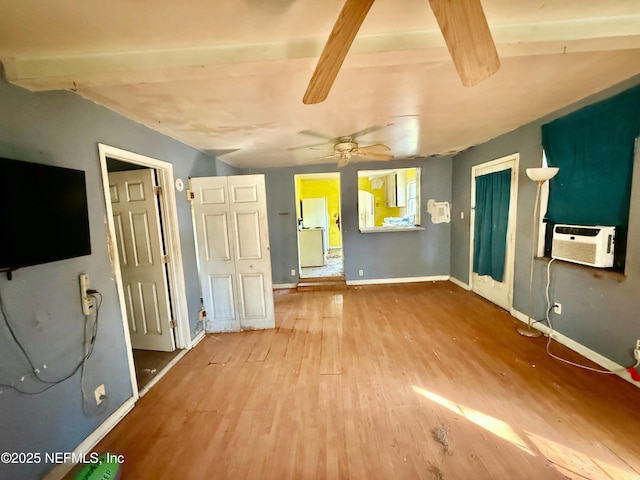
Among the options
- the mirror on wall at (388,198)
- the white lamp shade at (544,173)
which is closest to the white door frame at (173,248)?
the white lamp shade at (544,173)

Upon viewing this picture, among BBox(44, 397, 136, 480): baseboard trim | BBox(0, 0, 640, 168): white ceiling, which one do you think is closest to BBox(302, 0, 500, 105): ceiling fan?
BBox(0, 0, 640, 168): white ceiling

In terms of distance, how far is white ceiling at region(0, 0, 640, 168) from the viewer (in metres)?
1.10

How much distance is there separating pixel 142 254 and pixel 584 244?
13.6ft

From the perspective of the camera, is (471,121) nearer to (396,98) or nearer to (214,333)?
(396,98)

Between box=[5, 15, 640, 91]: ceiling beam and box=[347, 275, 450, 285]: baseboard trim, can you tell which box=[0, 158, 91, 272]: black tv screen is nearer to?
box=[5, 15, 640, 91]: ceiling beam

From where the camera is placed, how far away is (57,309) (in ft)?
4.89

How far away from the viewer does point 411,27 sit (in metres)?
1.23

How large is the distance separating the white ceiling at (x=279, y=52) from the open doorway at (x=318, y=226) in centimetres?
293

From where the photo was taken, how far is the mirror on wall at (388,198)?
608 cm

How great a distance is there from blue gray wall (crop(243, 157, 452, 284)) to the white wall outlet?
130 inches

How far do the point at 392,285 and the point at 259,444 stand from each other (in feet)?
11.9

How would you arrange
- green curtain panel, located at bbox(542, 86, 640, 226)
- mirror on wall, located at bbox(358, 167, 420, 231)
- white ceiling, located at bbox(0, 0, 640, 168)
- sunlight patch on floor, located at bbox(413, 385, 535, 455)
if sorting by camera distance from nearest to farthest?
white ceiling, located at bbox(0, 0, 640, 168) → sunlight patch on floor, located at bbox(413, 385, 535, 455) → green curtain panel, located at bbox(542, 86, 640, 226) → mirror on wall, located at bbox(358, 167, 420, 231)

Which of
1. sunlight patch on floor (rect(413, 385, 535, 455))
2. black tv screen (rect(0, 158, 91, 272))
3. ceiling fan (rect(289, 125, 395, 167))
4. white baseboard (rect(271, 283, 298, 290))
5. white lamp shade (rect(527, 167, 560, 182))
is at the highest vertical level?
ceiling fan (rect(289, 125, 395, 167))

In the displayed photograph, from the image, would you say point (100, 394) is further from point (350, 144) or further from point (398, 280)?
point (398, 280)
